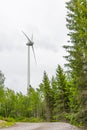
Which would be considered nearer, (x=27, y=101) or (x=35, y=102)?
(x=35, y=102)

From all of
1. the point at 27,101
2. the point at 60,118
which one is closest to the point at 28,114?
the point at 27,101

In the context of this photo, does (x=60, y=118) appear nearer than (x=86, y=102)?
No

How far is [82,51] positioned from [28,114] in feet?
262

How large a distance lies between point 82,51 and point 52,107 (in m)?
38.0

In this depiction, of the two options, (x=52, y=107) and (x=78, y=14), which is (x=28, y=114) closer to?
(x=52, y=107)

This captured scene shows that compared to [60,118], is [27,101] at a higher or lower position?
higher

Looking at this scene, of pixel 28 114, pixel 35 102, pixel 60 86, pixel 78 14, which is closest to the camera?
pixel 78 14

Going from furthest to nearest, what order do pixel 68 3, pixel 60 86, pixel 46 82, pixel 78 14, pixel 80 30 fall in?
pixel 46 82, pixel 60 86, pixel 68 3, pixel 78 14, pixel 80 30

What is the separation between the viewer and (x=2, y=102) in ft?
317

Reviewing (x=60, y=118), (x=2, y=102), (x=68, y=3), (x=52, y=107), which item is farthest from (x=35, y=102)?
(x=68, y=3)

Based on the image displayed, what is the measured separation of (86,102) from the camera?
86.3 feet

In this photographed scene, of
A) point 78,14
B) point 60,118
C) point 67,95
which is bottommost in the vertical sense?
point 60,118

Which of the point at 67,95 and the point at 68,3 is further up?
the point at 68,3

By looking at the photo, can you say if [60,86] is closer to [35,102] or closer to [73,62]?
[73,62]
